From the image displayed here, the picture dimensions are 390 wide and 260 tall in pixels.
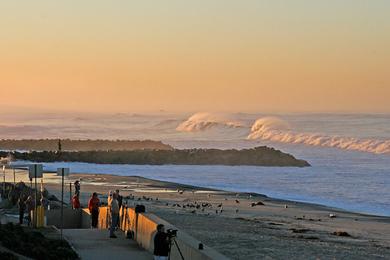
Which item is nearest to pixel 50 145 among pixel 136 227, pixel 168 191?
pixel 168 191

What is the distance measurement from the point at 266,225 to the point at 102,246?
9.12 m

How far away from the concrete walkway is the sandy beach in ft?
6.93

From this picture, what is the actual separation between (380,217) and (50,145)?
136032mm

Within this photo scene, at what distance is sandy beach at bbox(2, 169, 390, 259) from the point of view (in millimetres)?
21438

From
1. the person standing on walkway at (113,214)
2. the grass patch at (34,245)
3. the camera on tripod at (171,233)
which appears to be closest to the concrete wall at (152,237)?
the camera on tripod at (171,233)

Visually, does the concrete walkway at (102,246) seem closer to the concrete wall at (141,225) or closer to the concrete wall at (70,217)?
the concrete wall at (141,225)

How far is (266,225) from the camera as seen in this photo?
28.2 meters

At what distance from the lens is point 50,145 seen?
165 meters

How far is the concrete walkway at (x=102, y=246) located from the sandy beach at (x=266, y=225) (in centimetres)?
211

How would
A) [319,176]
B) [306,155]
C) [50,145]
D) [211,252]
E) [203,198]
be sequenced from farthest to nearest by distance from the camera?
[50,145], [306,155], [319,176], [203,198], [211,252]

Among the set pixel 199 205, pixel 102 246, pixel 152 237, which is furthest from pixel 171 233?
pixel 199 205

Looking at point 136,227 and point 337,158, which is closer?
point 136,227

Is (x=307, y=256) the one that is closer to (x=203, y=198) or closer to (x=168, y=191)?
(x=203, y=198)

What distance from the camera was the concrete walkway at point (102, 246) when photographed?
18594mm
